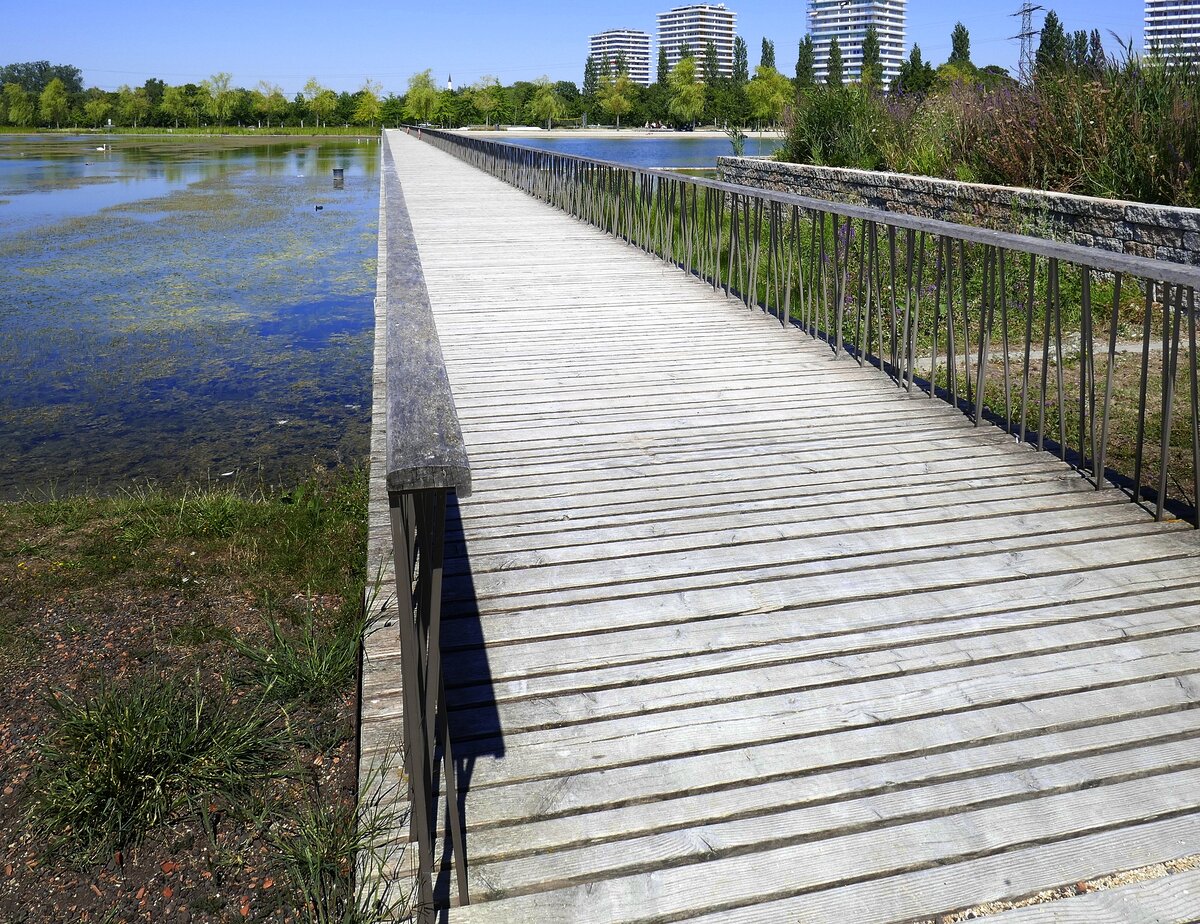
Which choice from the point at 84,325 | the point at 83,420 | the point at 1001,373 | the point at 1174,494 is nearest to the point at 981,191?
the point at 1001,373

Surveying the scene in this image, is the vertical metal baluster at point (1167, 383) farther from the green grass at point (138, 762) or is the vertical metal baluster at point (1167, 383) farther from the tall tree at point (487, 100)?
the tall tree at point (487, 100)

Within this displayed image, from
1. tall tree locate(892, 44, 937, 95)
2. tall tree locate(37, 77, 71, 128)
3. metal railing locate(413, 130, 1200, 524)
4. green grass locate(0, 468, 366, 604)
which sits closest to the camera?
metal railing locate(413, 130, 1200, 524)

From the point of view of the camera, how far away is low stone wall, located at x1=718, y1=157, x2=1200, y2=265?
7285mm

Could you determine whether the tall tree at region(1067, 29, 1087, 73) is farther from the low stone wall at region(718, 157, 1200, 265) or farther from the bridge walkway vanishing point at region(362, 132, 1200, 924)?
the bridge walkway vanishing point at region(362, 132, 1200, 924)

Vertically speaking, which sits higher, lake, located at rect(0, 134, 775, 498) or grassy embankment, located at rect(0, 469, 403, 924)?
lake, located at rect(0, 134, 775, 498)

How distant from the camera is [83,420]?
8.49 meters

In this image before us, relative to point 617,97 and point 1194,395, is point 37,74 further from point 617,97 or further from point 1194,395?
point 1194,395

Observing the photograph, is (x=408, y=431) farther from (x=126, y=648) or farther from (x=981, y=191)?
(x=981, y=191)

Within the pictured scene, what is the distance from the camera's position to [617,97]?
11100 centimetres

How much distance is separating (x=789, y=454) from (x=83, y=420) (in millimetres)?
6326

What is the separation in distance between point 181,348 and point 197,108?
11527 cm

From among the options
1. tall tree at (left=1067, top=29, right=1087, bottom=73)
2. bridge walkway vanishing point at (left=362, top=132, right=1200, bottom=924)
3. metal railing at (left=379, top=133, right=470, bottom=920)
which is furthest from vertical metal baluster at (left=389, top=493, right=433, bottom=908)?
tall tree at (left=1067, top=29, right=1087, bottom=73)

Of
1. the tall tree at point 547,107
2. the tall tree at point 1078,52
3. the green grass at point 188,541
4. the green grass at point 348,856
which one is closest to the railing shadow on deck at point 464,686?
the green grass at point 348,856

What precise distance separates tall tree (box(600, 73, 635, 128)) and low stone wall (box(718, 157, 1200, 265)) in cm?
10340
